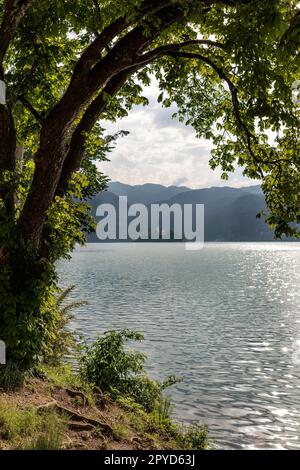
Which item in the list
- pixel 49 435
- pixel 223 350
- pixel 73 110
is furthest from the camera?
pixel 223 350

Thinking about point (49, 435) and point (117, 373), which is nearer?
point (49, 435)

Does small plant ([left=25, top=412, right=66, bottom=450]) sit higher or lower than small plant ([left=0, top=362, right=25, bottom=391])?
lower

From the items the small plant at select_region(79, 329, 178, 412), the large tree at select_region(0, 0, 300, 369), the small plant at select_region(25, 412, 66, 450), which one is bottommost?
the small plant at select_region(79, 329, 178, 412)

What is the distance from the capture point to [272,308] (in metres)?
64.9

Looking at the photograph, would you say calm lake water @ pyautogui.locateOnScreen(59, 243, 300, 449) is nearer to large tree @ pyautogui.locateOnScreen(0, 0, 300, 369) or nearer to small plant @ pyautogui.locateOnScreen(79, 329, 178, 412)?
small plant @ pyautogui.locateOnScreen(79, 329, 178, 412)

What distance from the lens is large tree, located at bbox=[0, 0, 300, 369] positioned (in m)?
11.0

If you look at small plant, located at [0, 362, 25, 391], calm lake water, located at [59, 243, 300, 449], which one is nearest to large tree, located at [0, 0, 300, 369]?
small plant, located at [0, 362, 25, 391]

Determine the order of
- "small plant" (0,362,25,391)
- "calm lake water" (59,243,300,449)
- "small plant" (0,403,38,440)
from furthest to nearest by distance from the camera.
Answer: "calm lake water" (59,243,300,449)
"small plant" (0,362,25,391)
"small plant" (0,403,38,440)

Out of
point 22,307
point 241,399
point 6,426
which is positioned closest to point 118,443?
point 6,426

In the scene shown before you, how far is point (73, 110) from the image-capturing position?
471 inches

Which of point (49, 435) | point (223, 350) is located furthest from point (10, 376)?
point (223, 350)

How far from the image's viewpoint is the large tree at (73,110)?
11.0 m

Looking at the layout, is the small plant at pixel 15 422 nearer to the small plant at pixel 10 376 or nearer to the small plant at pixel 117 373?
the small plant at pixel 10 376

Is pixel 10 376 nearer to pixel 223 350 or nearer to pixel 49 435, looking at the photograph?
pixel 49 435
